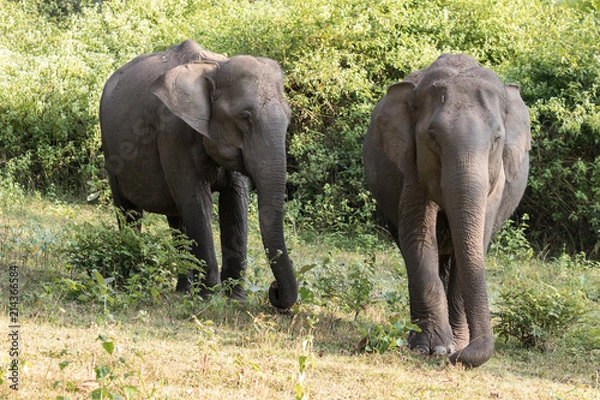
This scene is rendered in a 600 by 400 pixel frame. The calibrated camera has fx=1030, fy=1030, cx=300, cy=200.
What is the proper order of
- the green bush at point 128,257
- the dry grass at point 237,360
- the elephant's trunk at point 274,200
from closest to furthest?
the dry grass at point 237,360 < the elephant's trunk at point 274,200 < the green bush at point 128,257

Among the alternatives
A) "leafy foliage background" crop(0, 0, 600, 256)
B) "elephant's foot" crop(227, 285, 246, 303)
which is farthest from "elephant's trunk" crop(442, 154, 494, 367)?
"leafy foliage background" crop(0, 0, 600, 256)

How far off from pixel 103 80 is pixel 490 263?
730cm

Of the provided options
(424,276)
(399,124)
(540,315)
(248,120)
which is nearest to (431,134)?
(399,124)

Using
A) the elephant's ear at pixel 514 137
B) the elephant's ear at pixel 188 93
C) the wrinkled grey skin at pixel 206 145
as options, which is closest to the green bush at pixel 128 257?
the wrinkled grey skin at pixel 206 145

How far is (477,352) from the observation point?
275 inches

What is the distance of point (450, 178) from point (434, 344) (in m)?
1.40

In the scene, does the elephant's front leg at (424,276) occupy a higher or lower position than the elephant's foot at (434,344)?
higher

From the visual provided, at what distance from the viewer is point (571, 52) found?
14.5 m

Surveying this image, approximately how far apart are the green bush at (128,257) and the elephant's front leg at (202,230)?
0.33ft

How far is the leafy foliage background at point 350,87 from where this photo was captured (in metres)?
14.2

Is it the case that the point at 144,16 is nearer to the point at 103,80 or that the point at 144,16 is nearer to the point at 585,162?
the point at 103,80

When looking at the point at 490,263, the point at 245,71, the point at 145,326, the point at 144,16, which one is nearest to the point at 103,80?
the point at 144,16

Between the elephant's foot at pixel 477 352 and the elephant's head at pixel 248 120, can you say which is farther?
the elephant's head at pixel 248 120

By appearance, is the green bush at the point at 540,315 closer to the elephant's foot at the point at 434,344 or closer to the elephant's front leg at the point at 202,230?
the elephant's foot at the point at 434,344
